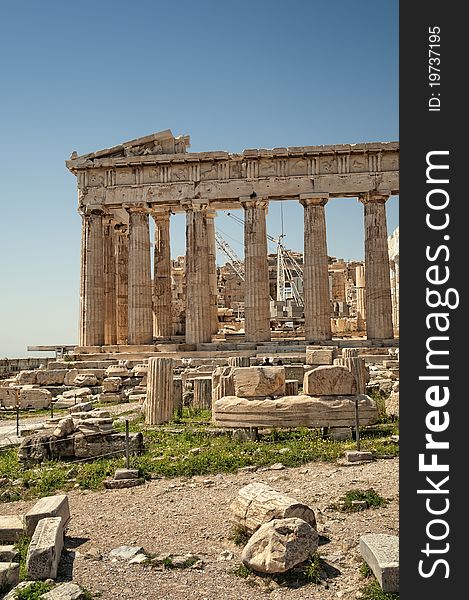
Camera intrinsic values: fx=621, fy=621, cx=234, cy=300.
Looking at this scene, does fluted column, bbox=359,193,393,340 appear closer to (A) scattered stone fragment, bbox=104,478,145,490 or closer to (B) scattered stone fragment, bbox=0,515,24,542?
(A) scattered stone fragment, bbox=104,478,145,490

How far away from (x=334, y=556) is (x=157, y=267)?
26050 mm

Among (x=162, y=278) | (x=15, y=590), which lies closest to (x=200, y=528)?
(x=15, y=590)

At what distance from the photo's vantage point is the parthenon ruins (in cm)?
2752

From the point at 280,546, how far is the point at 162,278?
25815 mm

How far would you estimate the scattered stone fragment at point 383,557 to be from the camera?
577 centimetres

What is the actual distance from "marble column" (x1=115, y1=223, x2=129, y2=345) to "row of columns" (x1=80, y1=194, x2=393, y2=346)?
5.27 ft

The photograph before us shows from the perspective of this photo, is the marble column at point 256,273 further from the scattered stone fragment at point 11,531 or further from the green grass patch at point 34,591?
the green grass patch at point 34,591

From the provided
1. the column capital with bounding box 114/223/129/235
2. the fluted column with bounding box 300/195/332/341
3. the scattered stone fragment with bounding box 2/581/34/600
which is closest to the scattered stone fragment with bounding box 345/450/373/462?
the scattered stone fragment with bounding box 2/581/34/600

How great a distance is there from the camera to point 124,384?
21969 mm

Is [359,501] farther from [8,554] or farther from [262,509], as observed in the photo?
[8,554]

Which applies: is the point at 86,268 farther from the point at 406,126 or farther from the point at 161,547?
the point at 406,126

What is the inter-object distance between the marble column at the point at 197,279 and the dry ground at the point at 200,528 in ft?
58.4

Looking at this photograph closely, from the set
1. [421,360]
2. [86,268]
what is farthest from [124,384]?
[421,360]

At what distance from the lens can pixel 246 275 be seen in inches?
1103
